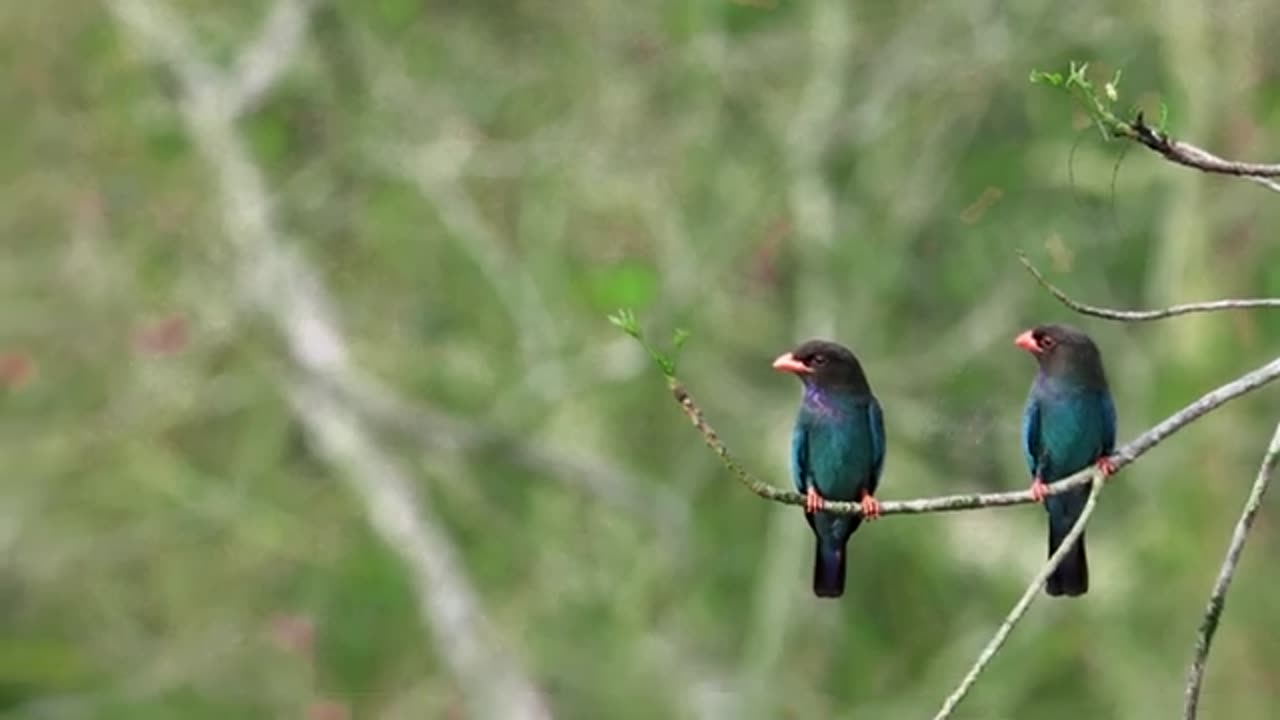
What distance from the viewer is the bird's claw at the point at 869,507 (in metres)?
1.36

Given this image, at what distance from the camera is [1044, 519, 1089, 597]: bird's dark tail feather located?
1400mm

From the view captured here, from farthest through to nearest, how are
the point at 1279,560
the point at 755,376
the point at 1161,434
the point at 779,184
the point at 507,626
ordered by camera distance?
the point at 507,626 < the point at 755,376 < the point at 779,184 < the point at 1279,560 < the point at 1161,434

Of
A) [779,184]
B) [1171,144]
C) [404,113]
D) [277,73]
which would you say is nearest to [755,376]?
[779,184]

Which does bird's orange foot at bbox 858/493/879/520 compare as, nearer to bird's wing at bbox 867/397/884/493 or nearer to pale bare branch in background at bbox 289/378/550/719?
bird's wing at bbox 867/397/884/493

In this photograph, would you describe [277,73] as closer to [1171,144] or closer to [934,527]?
[934,527]

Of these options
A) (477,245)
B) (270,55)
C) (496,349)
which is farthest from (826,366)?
(496,349)

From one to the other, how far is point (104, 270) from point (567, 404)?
335 centimetres

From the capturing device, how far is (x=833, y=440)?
1.53 metres

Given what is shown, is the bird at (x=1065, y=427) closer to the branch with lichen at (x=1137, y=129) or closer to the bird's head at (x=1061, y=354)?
the bird's head at (x=1061, y=354)

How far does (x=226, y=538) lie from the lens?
575 inches

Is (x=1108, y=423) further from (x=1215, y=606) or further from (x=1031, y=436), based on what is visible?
(x=1215, y=606)

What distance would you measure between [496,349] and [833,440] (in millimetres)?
12516

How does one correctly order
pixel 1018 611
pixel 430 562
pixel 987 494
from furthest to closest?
1. pixel 430 562
2. pixel 987 494
3. pixel 1018 611

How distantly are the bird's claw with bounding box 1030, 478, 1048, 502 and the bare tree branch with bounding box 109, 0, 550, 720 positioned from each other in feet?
38.5
